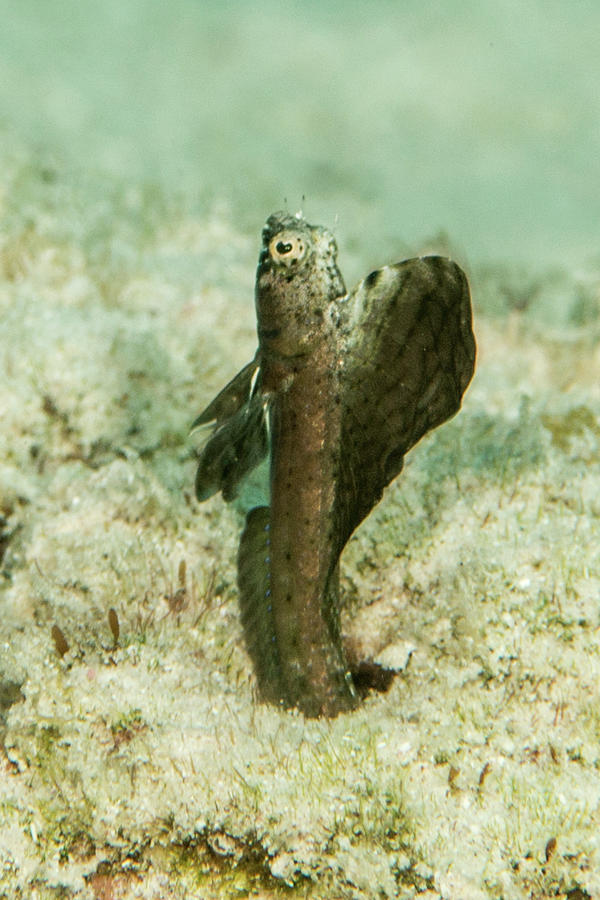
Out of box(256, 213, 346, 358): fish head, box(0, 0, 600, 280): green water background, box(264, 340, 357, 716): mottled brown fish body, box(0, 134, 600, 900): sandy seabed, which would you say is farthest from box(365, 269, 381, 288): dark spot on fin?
box(0, 0, 600, 280): green water background

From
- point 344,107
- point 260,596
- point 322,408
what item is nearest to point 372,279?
point 322,408

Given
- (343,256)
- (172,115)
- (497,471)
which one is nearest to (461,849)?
(497,471)

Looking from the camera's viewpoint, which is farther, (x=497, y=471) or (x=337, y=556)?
(x=497, y=471)

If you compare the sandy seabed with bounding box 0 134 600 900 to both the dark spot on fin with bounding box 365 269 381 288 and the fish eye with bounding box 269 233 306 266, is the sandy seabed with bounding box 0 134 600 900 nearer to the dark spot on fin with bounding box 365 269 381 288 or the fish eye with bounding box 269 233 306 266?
the dark spot on fin with bounding box 365 269 381 288

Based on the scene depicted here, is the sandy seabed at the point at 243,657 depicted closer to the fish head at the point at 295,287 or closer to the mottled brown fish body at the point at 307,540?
the mottled brown fish body at the point at 307,540

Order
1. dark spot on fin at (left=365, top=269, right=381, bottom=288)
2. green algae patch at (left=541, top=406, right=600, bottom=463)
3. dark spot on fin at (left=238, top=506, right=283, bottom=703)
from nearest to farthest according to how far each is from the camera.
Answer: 1. dark spot on fin at (left=365, top=269, right=381, bottom=288)
2. dark spot on fin at (left=238, top=506, right=283, bottom=703)
3. green algae patch at (left=541, top=406, right=600, bottom=463)

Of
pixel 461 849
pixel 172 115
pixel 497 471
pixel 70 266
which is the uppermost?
pixel 172 115

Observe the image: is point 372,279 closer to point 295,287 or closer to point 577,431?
point 295,287

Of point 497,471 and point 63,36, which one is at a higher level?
point 63,36

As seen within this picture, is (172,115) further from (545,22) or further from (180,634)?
(180,634)
